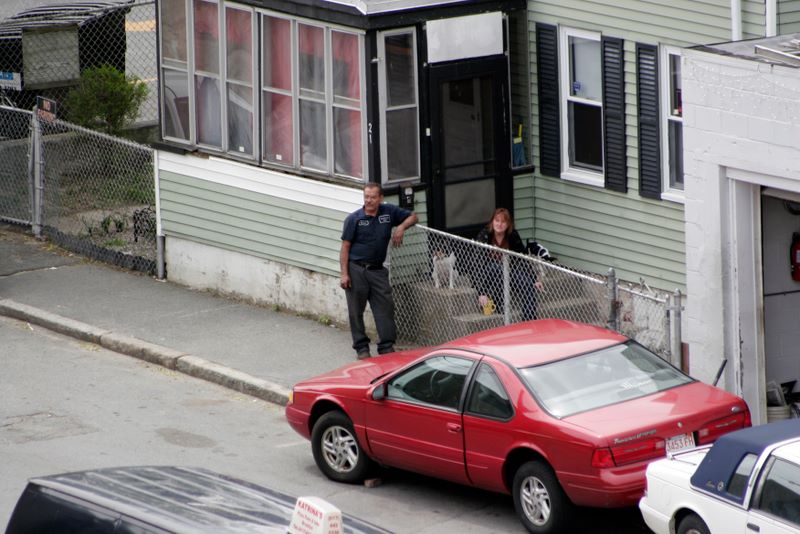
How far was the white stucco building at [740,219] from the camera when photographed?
1213 cm

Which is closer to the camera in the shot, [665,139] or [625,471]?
[625,471]

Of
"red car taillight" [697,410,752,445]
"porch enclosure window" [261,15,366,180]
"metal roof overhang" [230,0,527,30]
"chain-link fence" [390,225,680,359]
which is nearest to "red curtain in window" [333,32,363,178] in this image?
"porch enclosure window" [261,15,366,180]

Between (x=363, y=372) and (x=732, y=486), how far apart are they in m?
3.71

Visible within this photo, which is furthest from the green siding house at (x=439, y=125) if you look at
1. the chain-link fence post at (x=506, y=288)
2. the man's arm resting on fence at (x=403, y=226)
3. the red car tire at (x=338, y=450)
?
the red car tire at (x=338, y=450)

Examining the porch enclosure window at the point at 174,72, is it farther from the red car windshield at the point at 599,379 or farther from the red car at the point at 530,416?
the red car windshield at the point at 599,379

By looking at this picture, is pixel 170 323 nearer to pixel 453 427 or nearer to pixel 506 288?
pixel 506 288

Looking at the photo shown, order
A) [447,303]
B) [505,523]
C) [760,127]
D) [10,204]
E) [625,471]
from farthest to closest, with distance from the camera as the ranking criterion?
[10,204] < [447,303] < [760,127] < [505,523] < [625,471]

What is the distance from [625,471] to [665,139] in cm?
585

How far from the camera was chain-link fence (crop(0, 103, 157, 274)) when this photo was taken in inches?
763

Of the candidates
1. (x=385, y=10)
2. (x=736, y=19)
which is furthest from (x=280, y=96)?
(x=736, y=19)

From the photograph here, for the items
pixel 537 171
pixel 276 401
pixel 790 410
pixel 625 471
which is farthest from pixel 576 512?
pixel 537 171

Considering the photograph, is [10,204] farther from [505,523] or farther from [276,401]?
[505,523]

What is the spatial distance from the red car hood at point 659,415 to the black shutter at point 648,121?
189 inches

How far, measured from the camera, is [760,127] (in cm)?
1209
